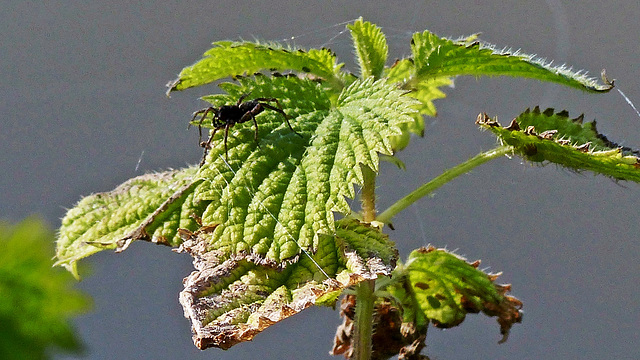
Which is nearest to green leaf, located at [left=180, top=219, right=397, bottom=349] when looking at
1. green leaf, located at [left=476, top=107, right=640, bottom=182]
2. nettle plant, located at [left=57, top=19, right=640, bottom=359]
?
nettle plant, located at [left=57, top=19, right=640, bottom=359]

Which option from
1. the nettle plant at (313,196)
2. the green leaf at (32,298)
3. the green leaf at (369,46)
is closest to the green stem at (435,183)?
the nettle plant at (313,196)

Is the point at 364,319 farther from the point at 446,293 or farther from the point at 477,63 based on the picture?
the point at 477,63

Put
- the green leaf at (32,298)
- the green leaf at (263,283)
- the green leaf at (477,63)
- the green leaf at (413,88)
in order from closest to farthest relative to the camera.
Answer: the green leaf at (32,298) < the green leaf at (263,283) < the green leaf at (477,63) < the green leaf at (413,88)

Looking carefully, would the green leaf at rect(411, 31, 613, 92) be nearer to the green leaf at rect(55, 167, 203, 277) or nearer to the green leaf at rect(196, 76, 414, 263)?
the green leaf at rect(196, 76, 414, 263)

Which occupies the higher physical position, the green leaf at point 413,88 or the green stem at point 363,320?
the green leaf at point 413,88

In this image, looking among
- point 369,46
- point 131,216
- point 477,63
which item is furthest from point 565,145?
point 131,216

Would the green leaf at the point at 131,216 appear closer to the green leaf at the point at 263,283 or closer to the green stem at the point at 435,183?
the green leaf at the point at 263,283

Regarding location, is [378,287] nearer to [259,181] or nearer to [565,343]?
[259,181]

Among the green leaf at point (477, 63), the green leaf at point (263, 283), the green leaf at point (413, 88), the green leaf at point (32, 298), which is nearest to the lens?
the green leaf at point (32, 298)
